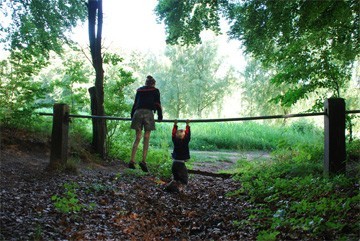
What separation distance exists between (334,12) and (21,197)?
5.65 metres

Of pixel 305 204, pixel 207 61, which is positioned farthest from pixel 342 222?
pixel 207 61

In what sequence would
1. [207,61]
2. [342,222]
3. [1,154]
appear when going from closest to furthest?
1. [342,222]
2. [1,154]
3. [207,61]

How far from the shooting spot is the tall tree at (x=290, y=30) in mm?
5914

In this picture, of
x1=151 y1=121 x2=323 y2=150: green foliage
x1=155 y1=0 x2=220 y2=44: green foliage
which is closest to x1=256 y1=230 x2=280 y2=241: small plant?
x1=155 y1=0 x2=220 y2=44: green foliage

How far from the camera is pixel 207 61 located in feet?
105

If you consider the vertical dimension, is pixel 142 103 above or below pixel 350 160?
above

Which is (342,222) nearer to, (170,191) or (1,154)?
(170,191)

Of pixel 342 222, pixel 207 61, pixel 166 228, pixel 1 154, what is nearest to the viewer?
pixel 342 222

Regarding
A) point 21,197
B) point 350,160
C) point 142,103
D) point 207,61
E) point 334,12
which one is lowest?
point 21,197

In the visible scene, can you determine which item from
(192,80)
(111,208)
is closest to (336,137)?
(111,208)

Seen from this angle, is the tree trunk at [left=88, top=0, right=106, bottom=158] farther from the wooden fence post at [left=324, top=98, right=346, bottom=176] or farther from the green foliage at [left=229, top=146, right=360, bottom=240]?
the wooden fence post at [left=324, top=98, right=346, bottom=176]

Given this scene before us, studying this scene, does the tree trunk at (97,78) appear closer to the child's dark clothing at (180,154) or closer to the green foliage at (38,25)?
the green foliage at (38,25)

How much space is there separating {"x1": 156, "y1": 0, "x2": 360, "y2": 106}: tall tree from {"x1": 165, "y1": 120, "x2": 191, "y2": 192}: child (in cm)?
256

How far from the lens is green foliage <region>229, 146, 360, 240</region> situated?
3.69 m
